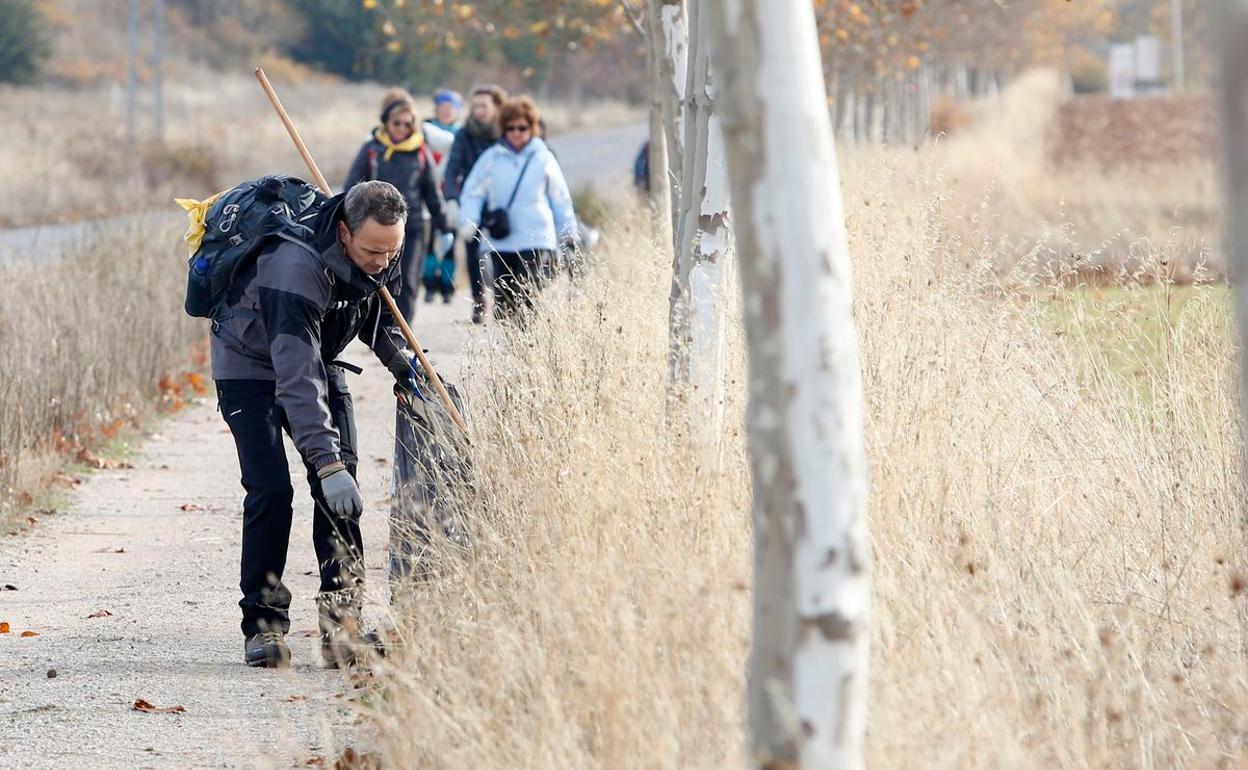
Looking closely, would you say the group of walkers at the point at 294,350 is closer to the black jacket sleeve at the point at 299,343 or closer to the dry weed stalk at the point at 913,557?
the black jacket sleeve at the point at 299,343

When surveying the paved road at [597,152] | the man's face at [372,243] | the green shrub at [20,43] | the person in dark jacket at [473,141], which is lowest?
the man's face at [372,243]

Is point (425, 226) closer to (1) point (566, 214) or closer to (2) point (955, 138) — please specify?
(1) point (566, 214)

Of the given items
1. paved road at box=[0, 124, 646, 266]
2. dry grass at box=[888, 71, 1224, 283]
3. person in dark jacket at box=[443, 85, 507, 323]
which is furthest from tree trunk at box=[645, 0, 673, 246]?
paved road at box=[0, 124, 646, 266]

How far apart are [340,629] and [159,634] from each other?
A: 3.18 ft

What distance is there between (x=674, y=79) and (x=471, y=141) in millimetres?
3966

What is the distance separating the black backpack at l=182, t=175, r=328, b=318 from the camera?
5.71 metres

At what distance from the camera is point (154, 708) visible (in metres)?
5.38

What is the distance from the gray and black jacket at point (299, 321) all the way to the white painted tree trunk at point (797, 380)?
265cm

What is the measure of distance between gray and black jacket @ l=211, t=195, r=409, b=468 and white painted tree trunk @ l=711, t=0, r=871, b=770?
265 centimetres

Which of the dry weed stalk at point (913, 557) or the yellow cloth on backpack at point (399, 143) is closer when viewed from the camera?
the dry weed stalk at point (913, 557)

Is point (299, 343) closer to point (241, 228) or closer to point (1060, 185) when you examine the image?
point (241, 228)

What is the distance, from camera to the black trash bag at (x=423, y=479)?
5.62m

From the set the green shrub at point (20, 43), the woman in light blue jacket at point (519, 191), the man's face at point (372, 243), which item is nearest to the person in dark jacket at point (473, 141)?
the woman in light blue jacket at point (519, 191)

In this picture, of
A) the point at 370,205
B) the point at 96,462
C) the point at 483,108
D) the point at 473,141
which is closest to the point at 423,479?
the point at 370,205
